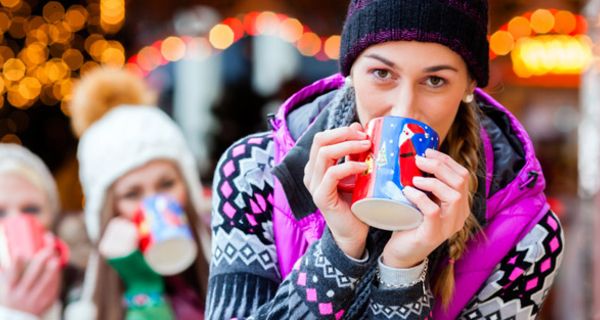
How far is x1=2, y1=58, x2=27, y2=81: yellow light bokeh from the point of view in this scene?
245 inches

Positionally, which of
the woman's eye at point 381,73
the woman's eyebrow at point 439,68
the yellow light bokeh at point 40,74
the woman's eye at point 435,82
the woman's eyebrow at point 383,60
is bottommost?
the yellow light bokeh at point 40,74

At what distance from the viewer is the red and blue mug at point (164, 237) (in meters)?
2.92

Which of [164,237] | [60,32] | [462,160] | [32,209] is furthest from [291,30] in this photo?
[462,160]

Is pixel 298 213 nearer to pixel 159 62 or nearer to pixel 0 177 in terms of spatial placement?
pixel 0 177

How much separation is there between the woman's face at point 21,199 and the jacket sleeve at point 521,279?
7.65ft

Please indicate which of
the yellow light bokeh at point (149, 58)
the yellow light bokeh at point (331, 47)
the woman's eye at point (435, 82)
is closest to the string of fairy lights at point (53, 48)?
the yellow light bokeh at point (149, 58)

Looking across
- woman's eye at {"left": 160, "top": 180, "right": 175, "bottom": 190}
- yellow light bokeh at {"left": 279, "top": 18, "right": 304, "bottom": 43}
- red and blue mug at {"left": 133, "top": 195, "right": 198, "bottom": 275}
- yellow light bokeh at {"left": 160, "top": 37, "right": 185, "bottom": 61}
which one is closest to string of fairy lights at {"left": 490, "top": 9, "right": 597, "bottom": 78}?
yellow light bokeh at {"left": 279, "top": 18, "right": 304, "bottom": 43}

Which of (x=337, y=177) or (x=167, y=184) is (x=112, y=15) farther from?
(x=337, y=177)

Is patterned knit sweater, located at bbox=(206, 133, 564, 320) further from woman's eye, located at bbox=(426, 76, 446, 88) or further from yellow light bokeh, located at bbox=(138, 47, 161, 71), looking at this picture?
yellow light bokeh, located at bbox=(138, 47, 161, 71)

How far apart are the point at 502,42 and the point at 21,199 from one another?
4.20 m

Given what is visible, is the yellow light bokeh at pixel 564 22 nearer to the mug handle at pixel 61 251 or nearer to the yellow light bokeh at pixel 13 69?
the yellow light bokeh at pixel 13 69

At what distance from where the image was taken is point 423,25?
153cm

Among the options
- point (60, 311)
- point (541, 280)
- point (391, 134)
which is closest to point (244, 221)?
point (391, 134)

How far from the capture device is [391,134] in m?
1.42
